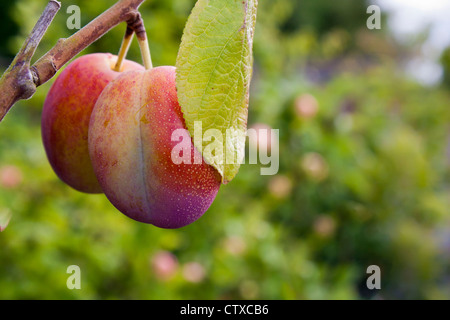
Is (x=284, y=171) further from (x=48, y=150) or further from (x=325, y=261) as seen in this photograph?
(x=48, y=150)

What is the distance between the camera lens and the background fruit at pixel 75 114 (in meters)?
0.35

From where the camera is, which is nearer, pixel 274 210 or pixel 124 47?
pixel 124 47

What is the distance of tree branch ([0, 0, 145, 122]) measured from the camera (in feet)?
0.86

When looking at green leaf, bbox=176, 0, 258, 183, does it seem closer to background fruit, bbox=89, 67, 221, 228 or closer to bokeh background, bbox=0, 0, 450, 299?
background fruit, bbox=89, 67, 221, 228

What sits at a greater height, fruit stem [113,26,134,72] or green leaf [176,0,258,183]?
fruit stem [113,26,134,72]

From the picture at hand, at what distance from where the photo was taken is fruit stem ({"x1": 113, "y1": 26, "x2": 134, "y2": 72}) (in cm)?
32

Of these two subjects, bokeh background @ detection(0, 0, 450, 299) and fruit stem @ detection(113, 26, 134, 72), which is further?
bokeh background @ detection(0, 0, 450, 299)

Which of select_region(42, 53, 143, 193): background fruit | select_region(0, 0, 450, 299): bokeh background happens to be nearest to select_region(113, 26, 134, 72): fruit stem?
select_region(42, 53, 143, 193): background fruit

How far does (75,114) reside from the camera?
35 cm

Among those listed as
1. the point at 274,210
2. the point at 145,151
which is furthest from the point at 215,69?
the point at 274,210

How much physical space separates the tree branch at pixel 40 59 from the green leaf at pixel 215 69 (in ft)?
0.16

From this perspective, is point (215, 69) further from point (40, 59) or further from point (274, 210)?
point (274, 210)

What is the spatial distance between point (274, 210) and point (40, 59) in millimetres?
1810
